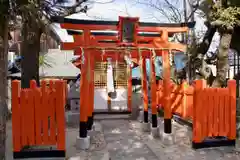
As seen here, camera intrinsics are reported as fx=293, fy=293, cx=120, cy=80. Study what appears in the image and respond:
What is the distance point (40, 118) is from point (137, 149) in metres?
2.34

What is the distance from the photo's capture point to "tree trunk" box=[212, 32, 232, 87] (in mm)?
8211

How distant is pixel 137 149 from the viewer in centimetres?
664

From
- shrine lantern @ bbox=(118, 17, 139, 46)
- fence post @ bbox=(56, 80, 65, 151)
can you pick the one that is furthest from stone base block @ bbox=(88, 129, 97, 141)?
shrine lantern @ bbox=(118, 17, 139, 46)

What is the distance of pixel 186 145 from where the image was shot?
681cm

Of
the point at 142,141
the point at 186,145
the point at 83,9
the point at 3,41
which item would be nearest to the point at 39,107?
the point at 3,41

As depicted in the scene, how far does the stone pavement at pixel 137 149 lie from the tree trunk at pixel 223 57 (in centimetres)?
174

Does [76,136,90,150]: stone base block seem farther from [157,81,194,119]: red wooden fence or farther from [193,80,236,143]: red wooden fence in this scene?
[157,81,194,119]: red wooden fence

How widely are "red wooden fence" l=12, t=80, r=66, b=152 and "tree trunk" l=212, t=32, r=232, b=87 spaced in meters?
4.87

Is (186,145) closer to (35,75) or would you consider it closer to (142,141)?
Result: (142,141)

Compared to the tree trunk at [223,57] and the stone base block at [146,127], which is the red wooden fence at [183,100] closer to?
the tree trunk at [223,57]

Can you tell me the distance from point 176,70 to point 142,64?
16.6 feet

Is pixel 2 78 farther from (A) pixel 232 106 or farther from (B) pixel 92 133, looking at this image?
(A) pixel 232 106

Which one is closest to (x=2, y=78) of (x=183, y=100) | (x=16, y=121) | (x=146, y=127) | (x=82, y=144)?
(x=16, y=121)

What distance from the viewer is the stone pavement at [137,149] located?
19.5ft
